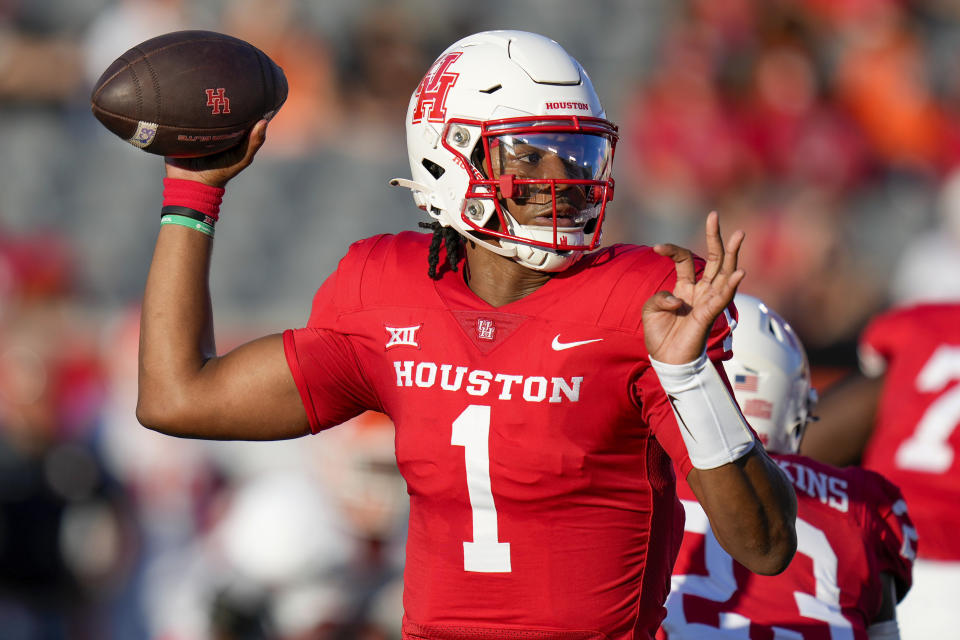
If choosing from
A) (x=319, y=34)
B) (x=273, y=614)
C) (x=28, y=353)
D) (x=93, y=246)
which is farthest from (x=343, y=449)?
(x=319, y=34)

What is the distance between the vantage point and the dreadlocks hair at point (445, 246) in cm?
275

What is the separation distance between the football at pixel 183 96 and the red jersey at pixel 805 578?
1397 mm

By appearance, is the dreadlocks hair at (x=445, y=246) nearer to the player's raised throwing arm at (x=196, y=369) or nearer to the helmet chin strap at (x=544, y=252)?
the helmet chin strap at (x=544, y=252)

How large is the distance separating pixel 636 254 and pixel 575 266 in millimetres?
131

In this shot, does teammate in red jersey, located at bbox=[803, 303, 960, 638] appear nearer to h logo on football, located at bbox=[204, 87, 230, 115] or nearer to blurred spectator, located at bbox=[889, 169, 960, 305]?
h logo on football, located at bbox=[204, 87, 230, 115]

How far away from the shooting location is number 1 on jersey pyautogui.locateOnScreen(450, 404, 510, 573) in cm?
254

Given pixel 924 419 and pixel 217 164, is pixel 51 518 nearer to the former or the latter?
pixel 217 164

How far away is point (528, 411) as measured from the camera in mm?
2502

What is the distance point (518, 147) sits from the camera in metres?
2.71

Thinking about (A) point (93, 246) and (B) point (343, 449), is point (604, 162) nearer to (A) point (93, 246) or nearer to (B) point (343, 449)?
(B) point (343, 449)

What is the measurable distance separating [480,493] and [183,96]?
1.06m

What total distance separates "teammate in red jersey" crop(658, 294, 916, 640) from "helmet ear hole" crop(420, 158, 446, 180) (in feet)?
3.15

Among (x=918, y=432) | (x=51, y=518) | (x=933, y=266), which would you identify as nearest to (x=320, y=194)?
(x=51, y=518)

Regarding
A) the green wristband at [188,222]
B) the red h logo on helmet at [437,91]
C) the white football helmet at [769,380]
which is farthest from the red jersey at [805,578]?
the green wristband at [188,222]
